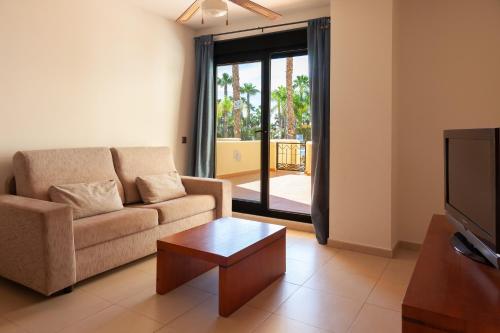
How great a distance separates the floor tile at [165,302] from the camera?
210cm

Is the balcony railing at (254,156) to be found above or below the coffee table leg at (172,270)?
above

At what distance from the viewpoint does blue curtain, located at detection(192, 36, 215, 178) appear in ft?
14.6

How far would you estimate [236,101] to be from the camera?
454 centimetres

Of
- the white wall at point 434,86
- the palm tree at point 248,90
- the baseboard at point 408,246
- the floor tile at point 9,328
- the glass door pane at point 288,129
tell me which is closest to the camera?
the floor tile at point 9,328

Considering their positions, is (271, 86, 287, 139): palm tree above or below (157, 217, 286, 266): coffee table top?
above

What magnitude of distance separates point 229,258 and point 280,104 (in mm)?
2494

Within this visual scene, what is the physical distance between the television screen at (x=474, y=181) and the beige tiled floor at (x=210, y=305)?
812 millimetres

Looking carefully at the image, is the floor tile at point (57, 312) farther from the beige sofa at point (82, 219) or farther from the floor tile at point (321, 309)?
the floor tile at point (321, 309)

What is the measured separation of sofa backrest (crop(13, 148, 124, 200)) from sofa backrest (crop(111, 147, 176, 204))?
0.26 feet

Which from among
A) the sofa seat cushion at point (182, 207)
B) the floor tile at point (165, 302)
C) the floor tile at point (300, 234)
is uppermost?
the sofa seat cushion at point (182, 207)

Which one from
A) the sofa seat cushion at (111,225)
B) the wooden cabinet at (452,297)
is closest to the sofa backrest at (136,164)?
the sofa seat cushion at (111,225)

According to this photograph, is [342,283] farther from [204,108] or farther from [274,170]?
[204,108]

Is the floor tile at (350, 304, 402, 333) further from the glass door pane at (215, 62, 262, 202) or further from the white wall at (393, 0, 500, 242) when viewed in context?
the glass door pane at (215, 62, 262, 202)

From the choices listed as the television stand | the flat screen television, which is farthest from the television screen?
the television stand
